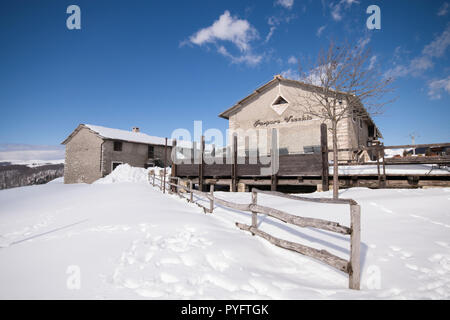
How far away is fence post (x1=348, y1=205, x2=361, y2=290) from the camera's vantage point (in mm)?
2799

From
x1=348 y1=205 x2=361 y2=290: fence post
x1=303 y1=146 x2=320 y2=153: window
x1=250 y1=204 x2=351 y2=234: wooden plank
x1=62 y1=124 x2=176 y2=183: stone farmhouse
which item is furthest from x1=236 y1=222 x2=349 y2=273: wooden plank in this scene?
x1=62 y1=124 x2=176 y2=183: stone farmhouse

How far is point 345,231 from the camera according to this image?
287 cm

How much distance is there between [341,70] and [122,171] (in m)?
24.4

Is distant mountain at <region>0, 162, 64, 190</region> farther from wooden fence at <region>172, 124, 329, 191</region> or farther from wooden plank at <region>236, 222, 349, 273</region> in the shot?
wooden plank at <region>236, 222, 349, 273</region>

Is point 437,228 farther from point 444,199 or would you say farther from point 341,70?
point 341,70

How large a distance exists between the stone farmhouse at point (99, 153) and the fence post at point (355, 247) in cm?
2921

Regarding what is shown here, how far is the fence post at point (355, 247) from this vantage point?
9.18ft

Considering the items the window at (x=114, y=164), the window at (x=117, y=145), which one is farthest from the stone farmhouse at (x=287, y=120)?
the window at (x=114, y=164)

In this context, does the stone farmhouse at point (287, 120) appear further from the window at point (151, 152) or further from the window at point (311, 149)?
the window at point (151, 152)

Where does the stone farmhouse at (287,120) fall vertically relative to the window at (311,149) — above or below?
above

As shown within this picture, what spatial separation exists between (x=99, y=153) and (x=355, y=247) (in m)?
30.4

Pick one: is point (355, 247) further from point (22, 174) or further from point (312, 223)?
point (22, 174)

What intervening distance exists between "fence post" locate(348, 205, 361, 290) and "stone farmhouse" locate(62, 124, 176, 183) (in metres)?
29.2
